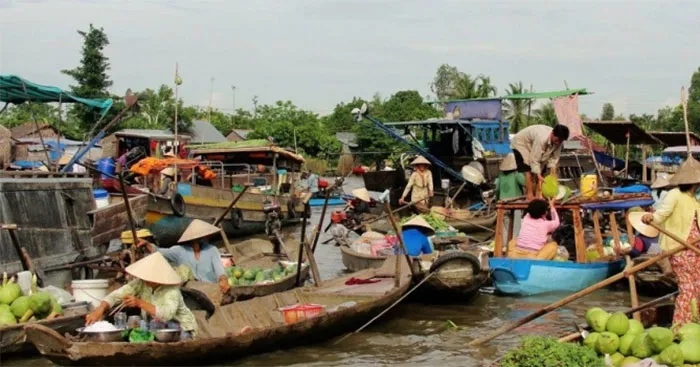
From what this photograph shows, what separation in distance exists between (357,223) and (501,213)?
18.1 ft

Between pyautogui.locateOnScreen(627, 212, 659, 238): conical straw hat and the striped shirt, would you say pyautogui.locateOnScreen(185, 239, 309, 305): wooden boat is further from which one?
pyautogui.locateOnScreen(627, 212, 659, 238): conical straw hat

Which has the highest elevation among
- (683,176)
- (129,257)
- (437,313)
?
(683,176)

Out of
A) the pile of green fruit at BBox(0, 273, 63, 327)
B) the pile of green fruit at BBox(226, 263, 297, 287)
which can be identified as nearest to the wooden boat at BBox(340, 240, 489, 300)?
the pile of green fruit at BBox(226, 263, 297, 287)

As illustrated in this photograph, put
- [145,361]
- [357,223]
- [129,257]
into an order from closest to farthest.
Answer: [145,361] → [129,257] → [357,223]

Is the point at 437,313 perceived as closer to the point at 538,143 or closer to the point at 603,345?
the point at 538,143

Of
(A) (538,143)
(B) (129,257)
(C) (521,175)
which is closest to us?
(B) (129,257)

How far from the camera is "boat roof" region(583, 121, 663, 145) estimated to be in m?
17.5

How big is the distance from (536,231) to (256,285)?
10.6 feet

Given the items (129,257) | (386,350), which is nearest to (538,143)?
(386,350)

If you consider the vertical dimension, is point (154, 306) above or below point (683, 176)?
below

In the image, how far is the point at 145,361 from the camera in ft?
20.2

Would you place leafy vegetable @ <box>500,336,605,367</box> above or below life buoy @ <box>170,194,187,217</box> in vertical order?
above

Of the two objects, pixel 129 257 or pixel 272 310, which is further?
pixel 129 257

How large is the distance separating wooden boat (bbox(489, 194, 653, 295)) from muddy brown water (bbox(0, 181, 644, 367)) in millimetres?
203
